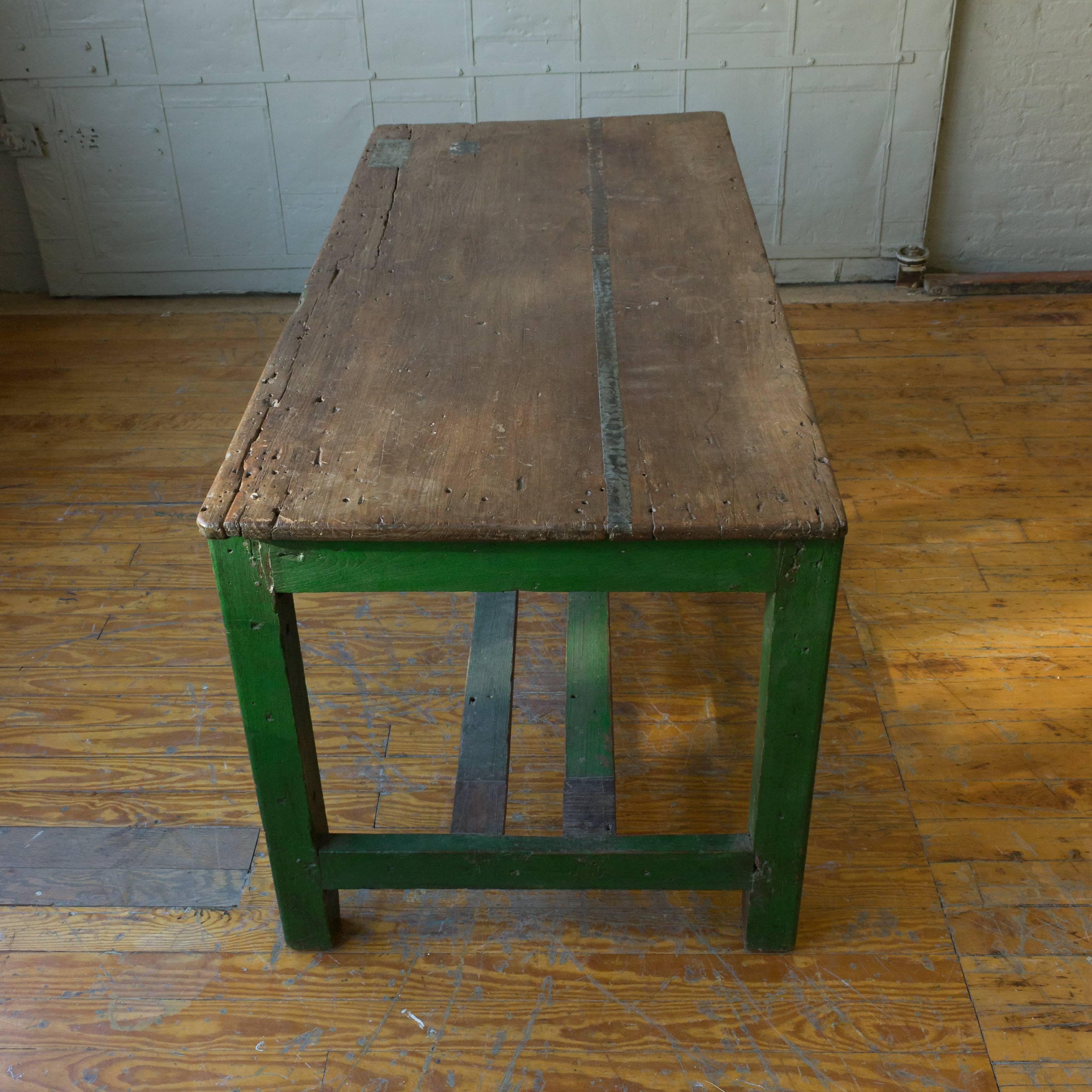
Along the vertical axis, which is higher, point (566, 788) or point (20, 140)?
point (20, 140)

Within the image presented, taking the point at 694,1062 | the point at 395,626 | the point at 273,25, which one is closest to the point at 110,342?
the point at 273,25

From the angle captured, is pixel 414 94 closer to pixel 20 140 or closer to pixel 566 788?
pixel 20 140

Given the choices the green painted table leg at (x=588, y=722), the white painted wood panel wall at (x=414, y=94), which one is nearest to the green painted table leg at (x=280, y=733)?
the green painted table leg at (x=588, y=722)

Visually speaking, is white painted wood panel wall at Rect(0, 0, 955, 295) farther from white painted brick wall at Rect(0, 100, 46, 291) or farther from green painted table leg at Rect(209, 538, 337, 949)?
green painted table leg at Rect(209, 538, 337, 949)

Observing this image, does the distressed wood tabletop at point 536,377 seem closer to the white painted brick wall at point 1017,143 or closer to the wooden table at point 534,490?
the wooden table at point 534,490

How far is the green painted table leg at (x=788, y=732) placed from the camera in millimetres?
1436

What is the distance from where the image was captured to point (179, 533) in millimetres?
2818

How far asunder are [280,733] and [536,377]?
631mm

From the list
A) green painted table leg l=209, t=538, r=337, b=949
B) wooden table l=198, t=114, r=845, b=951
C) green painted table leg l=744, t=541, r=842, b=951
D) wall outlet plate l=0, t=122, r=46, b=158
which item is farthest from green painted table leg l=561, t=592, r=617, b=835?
wall outlet plate l=0, t=122, r=46, b=158

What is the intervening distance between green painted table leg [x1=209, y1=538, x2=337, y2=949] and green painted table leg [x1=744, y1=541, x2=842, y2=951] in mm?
635

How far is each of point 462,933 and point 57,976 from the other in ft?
2.02

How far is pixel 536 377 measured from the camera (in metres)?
1.70

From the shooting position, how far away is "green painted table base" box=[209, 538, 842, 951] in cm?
143

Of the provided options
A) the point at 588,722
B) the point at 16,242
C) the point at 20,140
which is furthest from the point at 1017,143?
the point at 16,242
